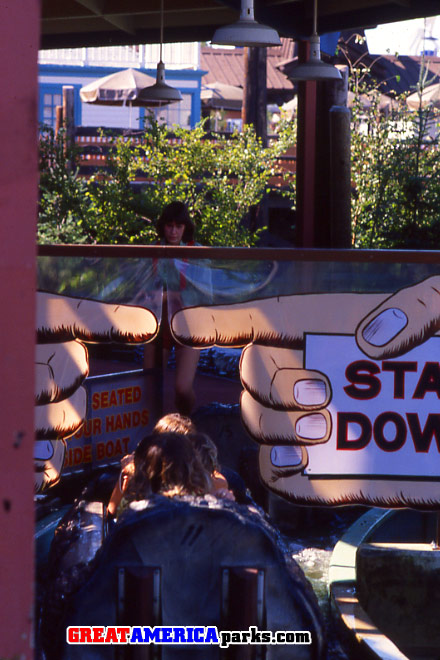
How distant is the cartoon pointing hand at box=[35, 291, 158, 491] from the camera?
4.93 meters

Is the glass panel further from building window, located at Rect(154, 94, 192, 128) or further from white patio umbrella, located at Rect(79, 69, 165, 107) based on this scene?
building window, located at Rect(154, 94, 192, 128)

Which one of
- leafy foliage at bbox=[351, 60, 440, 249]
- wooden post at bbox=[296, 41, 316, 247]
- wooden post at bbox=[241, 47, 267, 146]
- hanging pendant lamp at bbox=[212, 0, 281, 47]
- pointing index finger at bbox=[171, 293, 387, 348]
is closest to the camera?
pointing index finger at bbox=[171, 293, 387, 348]

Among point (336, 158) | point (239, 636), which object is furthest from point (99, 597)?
point (336, 158)

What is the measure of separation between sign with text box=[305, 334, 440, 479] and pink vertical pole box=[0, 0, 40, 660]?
116 inches

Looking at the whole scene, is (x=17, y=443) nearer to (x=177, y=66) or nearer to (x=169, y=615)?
(x=169, y=615)

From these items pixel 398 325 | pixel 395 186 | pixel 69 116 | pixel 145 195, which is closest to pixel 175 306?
pixel 398 325

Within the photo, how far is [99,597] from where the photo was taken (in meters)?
3.60

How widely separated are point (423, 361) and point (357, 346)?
0.33 metres

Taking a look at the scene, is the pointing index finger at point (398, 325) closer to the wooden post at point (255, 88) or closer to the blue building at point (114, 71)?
the wooden post at point (255, 88)

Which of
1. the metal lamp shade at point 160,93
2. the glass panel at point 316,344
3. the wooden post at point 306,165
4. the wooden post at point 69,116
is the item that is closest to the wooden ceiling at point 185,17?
Result: the wooden post at point 306,165

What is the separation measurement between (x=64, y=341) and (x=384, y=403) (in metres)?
1.63

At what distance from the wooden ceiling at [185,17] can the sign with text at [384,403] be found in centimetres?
397

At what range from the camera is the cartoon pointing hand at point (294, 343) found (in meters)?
4.76

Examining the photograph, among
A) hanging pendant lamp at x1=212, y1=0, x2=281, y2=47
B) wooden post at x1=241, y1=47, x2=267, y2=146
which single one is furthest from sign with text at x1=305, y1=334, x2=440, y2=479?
wooden post at x1=241, y1=47, x2=267, y2=146
